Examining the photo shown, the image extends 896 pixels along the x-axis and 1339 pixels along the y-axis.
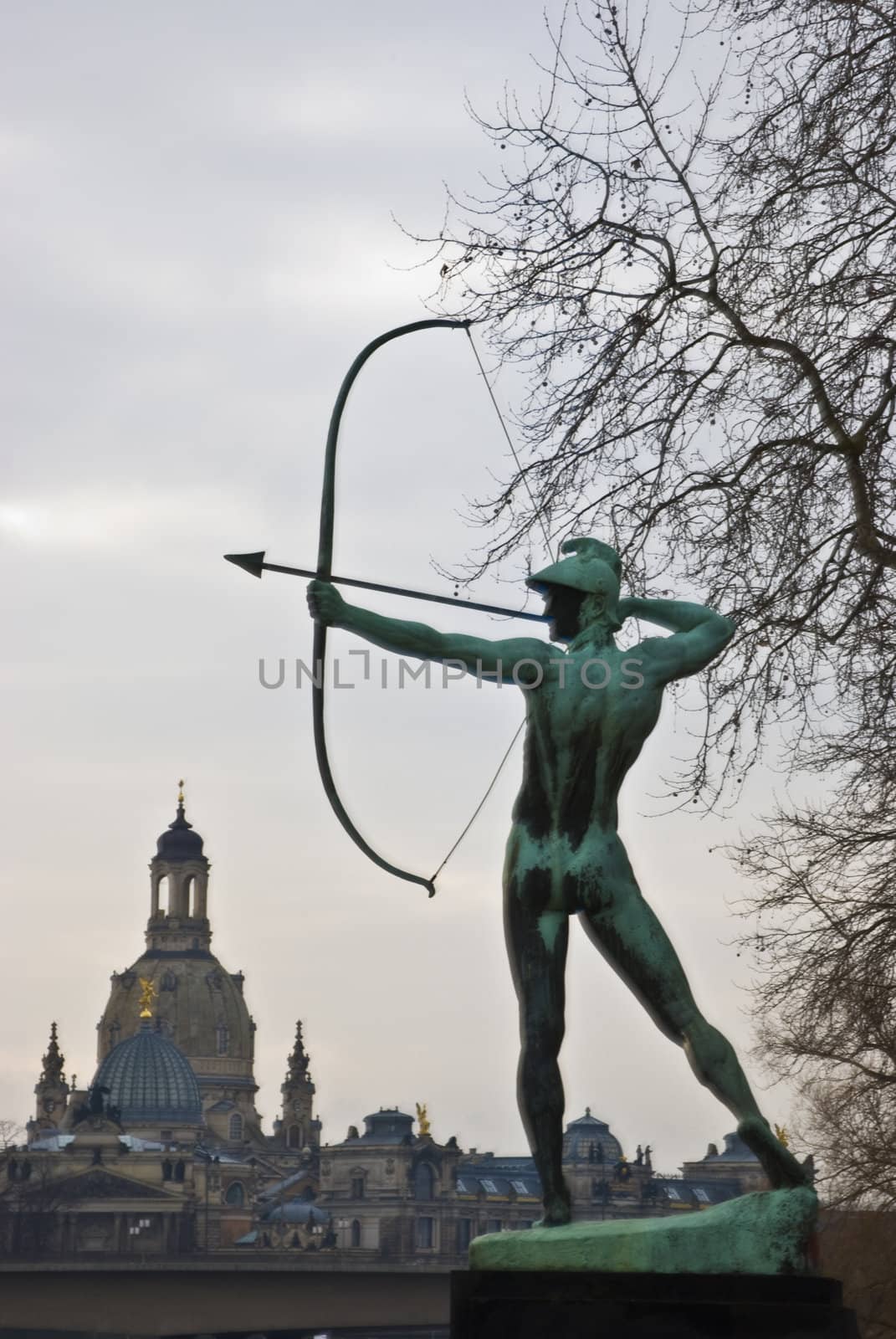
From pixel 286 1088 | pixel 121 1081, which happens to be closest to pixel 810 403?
pixel 121 1081

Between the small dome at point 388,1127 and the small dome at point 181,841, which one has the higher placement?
the small dome at point 181,841

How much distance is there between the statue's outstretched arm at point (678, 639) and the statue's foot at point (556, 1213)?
177 cm

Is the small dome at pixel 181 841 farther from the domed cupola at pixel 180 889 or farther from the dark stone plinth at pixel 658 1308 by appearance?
the dark stone plinth at pixel 658 1308

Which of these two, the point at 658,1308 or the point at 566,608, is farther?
the point at 566,608

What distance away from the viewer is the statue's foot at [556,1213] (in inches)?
320

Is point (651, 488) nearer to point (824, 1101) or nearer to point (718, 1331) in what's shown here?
point (718, 1331)

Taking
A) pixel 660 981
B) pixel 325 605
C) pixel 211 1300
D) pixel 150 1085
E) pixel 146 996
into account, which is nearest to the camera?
pixel 660 981

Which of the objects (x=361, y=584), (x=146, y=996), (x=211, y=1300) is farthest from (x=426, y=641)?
(x=146, y=996)

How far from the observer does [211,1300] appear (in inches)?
2596

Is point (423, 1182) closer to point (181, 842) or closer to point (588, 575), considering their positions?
point (181, 842)

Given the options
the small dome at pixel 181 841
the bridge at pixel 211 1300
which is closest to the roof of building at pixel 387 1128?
the small dome at pixel 181 841

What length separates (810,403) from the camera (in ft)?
44.4

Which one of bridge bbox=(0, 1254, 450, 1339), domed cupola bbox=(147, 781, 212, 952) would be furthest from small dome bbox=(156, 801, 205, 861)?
bridge bbox=(0, 1254, 450, 1339)

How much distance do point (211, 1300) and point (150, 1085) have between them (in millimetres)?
98554
